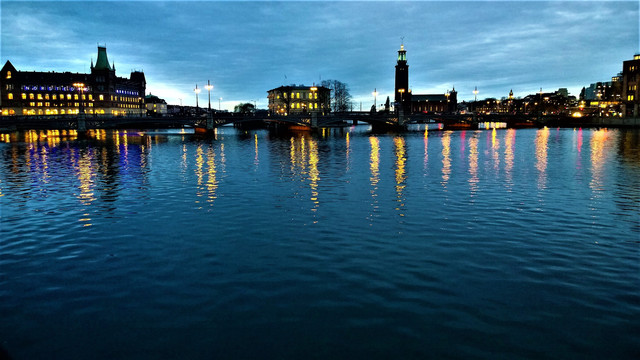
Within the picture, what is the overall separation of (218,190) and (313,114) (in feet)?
312

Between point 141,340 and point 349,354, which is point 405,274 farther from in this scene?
point 141,340

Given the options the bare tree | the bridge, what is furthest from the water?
the bare tree

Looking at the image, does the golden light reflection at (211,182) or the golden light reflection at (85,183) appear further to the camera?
the golden light reflection at (211,182)

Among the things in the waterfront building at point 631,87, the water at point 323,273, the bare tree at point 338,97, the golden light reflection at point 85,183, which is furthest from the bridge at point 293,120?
the water at point 323,273

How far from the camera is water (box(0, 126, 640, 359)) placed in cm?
858

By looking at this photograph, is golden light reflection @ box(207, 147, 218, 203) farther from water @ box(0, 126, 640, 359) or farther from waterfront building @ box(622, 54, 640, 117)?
waterfront building @ box(622, 54, 640, 117)

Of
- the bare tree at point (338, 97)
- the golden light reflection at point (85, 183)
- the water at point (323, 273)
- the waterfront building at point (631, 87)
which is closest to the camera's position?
the water at point (323, 273)

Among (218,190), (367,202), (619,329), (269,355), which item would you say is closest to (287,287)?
(269,355)

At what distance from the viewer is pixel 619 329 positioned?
8781 mm

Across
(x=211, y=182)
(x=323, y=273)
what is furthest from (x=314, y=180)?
(x=323, y=273)

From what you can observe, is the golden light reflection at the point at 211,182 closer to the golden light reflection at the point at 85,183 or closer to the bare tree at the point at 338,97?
the golden light reflection at the point at 85,183

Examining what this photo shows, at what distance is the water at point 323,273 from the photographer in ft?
28.1

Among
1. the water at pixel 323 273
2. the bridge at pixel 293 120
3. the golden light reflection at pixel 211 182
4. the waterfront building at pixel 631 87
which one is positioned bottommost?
the water at pixel 323 273

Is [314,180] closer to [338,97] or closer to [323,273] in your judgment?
[323,273]
